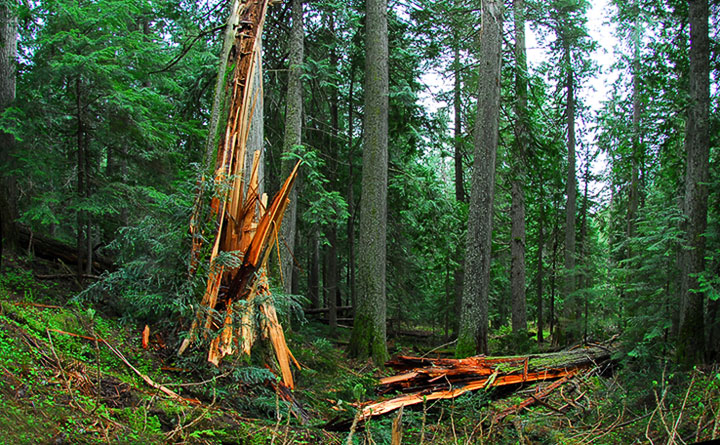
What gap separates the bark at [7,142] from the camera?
9156mm

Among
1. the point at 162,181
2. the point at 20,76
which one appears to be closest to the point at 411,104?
the point at 162,181

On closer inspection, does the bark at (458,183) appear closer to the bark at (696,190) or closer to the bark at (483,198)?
the bark at (483,198)

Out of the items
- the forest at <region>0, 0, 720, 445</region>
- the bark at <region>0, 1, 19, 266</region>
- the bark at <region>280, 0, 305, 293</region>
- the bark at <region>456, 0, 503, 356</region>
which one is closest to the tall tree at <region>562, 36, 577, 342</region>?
the forest at <region>0, 0, 720, 445</region>

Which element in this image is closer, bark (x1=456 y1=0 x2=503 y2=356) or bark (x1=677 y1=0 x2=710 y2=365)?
bark (x1=677 y1=0 x2=710 y2=365)

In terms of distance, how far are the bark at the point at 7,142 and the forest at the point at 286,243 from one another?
6 centimetres

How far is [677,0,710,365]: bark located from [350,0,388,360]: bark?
18.3ft

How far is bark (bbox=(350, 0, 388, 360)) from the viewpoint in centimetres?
1047

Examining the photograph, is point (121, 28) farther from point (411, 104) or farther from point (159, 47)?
point (411, 104)

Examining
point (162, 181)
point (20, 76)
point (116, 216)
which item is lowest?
point (116, 216)

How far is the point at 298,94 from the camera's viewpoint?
36.4ft

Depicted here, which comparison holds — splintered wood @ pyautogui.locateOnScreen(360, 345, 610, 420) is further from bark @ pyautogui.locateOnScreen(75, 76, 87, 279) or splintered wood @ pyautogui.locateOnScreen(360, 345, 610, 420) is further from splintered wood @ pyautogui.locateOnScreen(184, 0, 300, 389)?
bark @ pyautogui.locateOnScreen(75, 76, 87, 279)

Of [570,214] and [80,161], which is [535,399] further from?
[570,214]

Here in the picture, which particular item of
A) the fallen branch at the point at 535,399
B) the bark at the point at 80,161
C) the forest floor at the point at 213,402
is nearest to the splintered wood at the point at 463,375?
the fallen branch at the point at 535,399

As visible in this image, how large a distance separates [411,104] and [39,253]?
9.20m
